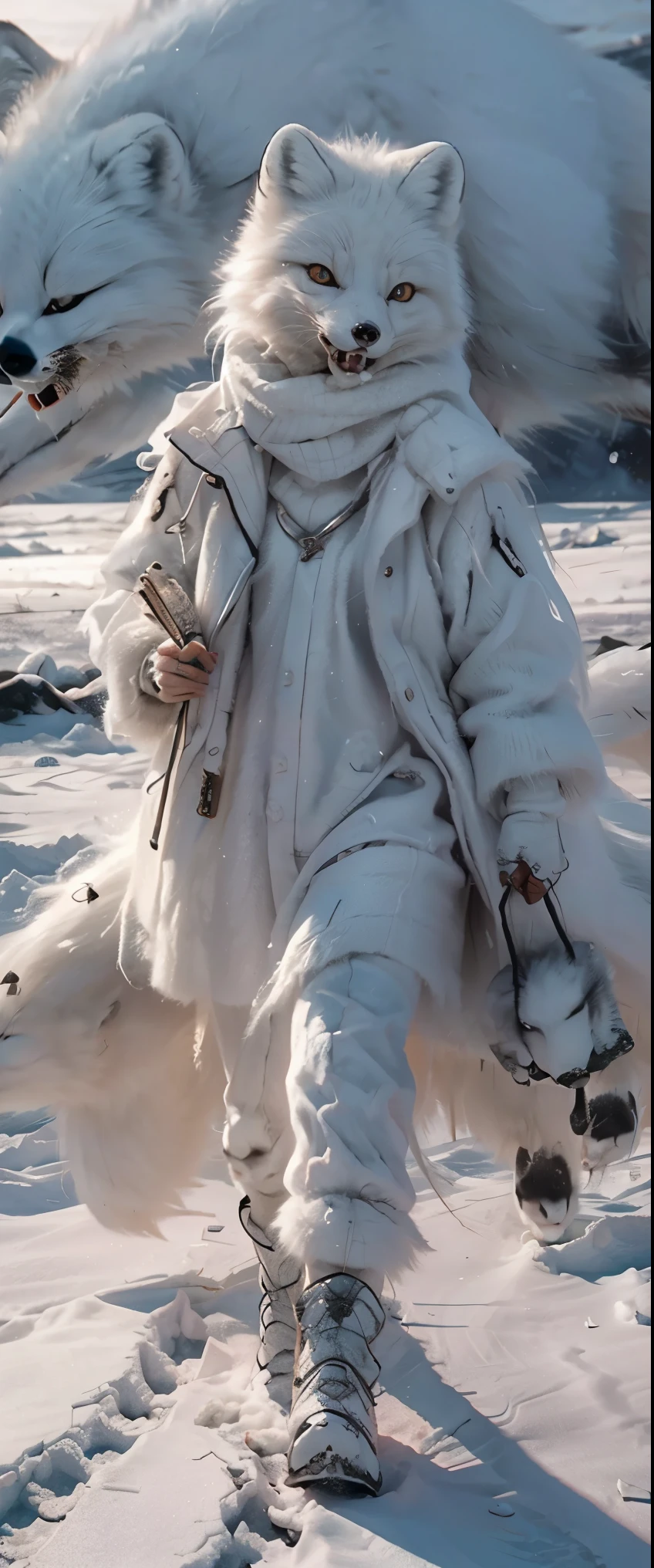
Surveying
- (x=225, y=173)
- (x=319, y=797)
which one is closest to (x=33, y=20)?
(x=225, y=173)

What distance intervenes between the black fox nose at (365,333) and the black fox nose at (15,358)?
0.34 metres

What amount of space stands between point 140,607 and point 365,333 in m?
0.33

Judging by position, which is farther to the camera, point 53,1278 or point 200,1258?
point 200,1258

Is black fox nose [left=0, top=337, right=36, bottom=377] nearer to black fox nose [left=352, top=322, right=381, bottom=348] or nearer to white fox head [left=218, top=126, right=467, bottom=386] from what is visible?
white fox head [left=218, top=126, right=467, bottom=386]

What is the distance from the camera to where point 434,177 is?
3.82 feet

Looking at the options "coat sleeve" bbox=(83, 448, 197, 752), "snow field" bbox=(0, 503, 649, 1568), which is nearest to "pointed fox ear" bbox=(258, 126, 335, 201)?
"coat sleeve" bbox=(83, 448, 197, 752)

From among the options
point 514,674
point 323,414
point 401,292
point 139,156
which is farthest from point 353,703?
point 139,156

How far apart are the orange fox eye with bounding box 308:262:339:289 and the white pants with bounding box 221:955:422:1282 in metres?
0.59

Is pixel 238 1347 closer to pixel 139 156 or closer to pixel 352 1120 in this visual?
pixel 352 1120

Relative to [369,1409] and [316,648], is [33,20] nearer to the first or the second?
[316,648]

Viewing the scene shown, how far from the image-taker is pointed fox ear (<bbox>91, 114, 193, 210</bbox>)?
1.27m

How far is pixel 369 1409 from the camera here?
3.46 ft

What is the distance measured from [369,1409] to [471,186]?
1.13 m

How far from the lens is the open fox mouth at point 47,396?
130cm
